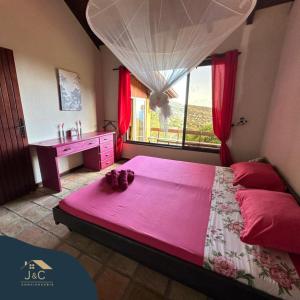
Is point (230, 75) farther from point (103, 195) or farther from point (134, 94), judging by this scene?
point (103, 195)

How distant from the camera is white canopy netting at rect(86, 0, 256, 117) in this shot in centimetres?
119

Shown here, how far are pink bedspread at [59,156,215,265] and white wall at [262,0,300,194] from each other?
0.79 metres

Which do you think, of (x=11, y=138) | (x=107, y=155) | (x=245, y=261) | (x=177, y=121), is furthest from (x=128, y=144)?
(x=245, y=261)

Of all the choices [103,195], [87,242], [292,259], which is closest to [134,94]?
[103,195]

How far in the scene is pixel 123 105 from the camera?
3773 mm

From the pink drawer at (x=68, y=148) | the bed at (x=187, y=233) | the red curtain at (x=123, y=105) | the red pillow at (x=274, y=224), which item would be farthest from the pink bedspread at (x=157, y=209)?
the red curtain at (x=123, y=105)

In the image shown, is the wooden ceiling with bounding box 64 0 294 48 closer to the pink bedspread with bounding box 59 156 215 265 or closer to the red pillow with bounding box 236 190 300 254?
the pink bedspread with bounding box 59 156 215 265

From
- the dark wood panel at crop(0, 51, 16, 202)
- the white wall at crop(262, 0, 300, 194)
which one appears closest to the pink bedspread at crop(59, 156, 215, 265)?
the white wall at crop(262, 0, 300, 194)

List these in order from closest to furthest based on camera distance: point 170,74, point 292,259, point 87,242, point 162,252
Answer: 1. point 292,259
2. point 162,252
3. point 170,74
4. point 87,242

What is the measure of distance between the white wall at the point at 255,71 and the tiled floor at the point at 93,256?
241 centimetres

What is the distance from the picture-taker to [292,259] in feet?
3.22

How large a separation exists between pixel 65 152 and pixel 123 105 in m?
1.77

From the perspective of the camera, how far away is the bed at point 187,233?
941mm

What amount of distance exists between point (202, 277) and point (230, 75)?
9.24ft
